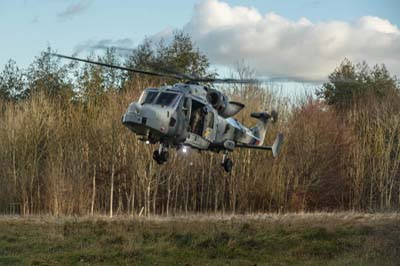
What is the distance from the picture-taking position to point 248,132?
2183 centimetres

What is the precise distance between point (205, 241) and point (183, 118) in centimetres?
955

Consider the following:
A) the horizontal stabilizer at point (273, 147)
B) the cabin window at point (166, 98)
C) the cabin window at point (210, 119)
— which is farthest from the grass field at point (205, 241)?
the cabin window at point (166, 98)

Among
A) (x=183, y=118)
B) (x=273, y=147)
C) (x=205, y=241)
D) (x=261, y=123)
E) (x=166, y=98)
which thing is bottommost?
(x=205, y=241)

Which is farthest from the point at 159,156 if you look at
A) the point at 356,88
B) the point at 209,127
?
the point at 356,88

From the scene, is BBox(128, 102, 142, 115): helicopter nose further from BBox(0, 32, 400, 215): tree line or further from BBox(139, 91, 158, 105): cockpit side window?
BBox(0, 32, 400, 215): tree line

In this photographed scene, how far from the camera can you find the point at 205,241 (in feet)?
87.1

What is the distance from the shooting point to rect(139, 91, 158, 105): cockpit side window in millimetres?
17970

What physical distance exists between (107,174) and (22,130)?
5.65 meters

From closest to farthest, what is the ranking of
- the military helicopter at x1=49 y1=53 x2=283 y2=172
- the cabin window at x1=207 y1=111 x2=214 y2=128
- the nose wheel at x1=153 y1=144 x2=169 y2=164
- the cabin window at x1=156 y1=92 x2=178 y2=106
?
the military helicopter at x1=49 y1=53 x2=283 y2=172 < the nose wheel at x1=153 y1=144 x2=169 y2=164 < the cabin window at x1=156 y1=92 x2=178 y2=106 < the cabin window at x1=207 y1=111 x2=214 y2=128

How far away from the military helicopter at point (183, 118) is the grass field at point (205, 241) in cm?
551

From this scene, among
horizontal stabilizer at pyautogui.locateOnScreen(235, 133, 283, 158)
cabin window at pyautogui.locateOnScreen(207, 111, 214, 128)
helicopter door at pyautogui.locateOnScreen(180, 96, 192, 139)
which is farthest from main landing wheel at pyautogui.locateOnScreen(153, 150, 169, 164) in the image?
horizontal stabilizer at pyautogui.locateOnScreen(235, 133, 283, 158)

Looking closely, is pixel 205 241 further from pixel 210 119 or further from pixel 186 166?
pixel 186 166

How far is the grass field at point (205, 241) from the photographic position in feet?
78.0

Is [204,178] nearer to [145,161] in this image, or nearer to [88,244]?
[145,161]
